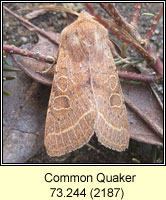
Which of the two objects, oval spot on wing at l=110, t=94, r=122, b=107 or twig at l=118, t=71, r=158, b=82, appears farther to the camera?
twig at l=118, t=71, r=158, b=82

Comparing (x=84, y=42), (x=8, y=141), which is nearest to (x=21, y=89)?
(x=8, y=141)

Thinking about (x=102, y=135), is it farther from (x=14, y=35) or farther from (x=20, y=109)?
(x=14, y=35)

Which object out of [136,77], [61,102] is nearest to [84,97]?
[61,102]

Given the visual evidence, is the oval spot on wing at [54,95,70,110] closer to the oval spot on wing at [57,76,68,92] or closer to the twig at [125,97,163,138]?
the oval spot on wing at [57,76,68,92]

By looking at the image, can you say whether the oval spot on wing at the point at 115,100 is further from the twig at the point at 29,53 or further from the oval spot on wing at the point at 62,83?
the twig at the point at 29,53

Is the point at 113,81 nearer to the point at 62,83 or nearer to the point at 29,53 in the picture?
the point at 62,83

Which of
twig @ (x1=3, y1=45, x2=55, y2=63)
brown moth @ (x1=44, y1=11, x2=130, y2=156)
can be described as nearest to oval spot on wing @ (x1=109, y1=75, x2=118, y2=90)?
brown moth @ (x1=44, y1=11, x2=130, y2=156)
